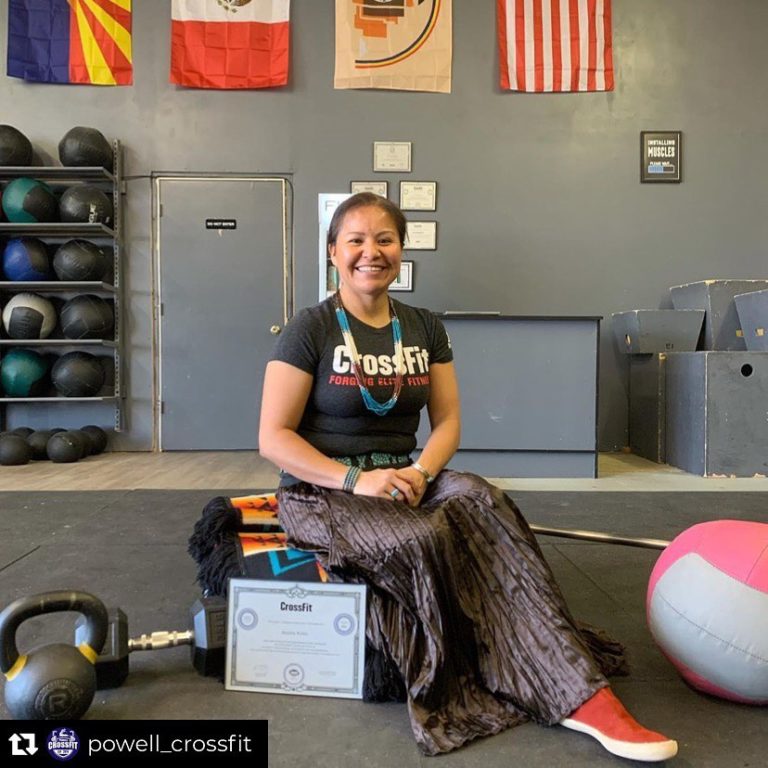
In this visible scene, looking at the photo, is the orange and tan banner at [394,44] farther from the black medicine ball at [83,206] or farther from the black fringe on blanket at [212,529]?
the black fringe on blanket at [212,529]

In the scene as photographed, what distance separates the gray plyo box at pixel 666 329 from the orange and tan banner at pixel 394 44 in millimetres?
2136

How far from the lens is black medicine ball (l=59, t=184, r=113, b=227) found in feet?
14.0

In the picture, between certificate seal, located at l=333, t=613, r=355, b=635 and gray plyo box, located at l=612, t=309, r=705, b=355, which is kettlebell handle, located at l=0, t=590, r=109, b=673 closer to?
certificate seal, located at l=333, t=613, r=355, b=635

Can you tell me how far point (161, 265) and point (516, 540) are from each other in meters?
4.07

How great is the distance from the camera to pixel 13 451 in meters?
4.00

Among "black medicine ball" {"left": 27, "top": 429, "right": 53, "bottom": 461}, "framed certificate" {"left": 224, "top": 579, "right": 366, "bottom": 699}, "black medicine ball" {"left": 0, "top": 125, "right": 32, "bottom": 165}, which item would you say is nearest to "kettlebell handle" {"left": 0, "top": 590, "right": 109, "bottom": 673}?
"framed certificate" {"left": 224, "top": 579, "right": 366, "bottom": 699}

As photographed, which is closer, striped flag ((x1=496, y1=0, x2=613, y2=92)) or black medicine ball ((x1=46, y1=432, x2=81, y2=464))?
black medicine ball ((x1=46, y1=432, x2=81, y2=464))

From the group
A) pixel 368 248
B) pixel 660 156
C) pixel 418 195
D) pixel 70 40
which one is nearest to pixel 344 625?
pixel 368 248

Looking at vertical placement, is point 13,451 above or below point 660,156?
below

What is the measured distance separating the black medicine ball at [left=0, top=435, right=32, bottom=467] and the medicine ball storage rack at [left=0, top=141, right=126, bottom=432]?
0.34 metres

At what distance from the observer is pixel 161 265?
4.63 meters

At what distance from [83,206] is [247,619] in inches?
152

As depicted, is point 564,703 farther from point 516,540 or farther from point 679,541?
point 679,541

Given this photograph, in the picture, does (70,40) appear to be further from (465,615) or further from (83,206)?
(465,615)
